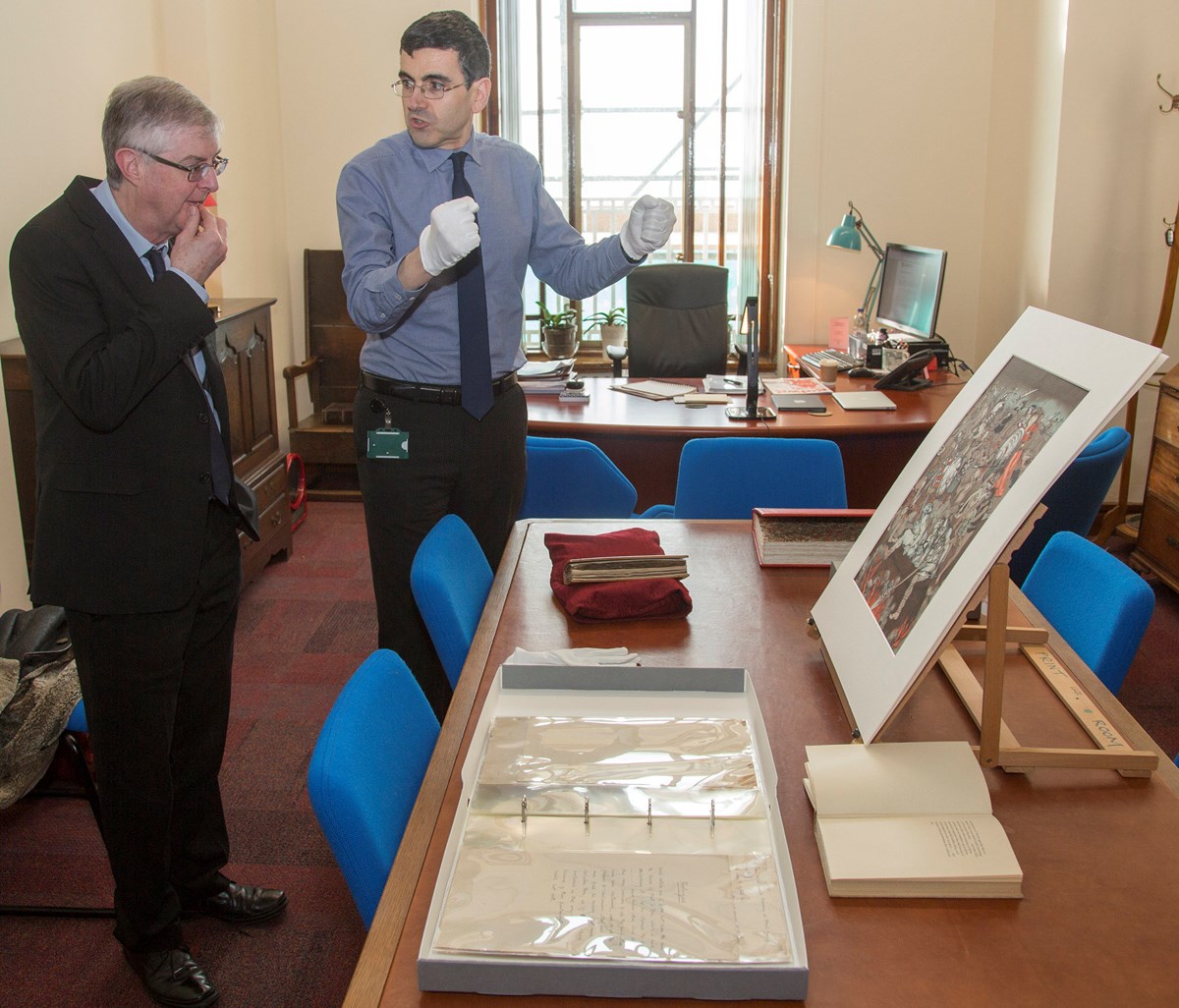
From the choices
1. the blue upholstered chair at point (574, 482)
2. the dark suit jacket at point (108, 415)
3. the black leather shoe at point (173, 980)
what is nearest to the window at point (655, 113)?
the blue upholstered chair at point (574, 482)

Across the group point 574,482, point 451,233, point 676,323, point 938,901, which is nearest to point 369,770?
point 938,901

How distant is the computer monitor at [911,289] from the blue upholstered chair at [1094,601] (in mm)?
2463

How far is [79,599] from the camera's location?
175cm

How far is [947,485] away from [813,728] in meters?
0.38

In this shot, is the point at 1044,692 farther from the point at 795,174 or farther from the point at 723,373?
the point at 795,174

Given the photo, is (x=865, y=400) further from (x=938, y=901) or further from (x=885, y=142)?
(x=938, y=901)

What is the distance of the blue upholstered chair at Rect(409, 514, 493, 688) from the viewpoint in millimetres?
1792

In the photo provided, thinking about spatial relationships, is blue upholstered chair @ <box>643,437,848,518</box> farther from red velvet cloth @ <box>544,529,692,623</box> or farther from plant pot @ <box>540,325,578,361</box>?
plant pot @ <box>540,325,578,361</box>

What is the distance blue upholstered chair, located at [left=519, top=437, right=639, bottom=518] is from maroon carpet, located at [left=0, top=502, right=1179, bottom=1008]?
2.78 feet

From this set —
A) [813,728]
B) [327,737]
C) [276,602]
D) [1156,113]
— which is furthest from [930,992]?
[1156,113]

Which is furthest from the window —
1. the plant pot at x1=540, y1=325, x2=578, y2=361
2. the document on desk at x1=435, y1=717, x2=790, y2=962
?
the document on desk at x1=435, y1=717, x2=790, y2=962

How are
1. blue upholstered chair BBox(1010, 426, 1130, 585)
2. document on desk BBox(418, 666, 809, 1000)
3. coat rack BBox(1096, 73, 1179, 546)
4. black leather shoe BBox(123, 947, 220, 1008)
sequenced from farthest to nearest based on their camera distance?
coat rack BBox(1096, 73, 1179, 546), blue upholstered chair BBox(1010, 426, 1130, 585), black leather shoe BBox(123, 947, 220, 1008), document on desk BBox(418, 666, 809, 1000)

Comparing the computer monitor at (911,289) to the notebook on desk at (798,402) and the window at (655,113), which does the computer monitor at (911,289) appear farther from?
the window at (655,113)

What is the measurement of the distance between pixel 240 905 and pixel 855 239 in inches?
158
